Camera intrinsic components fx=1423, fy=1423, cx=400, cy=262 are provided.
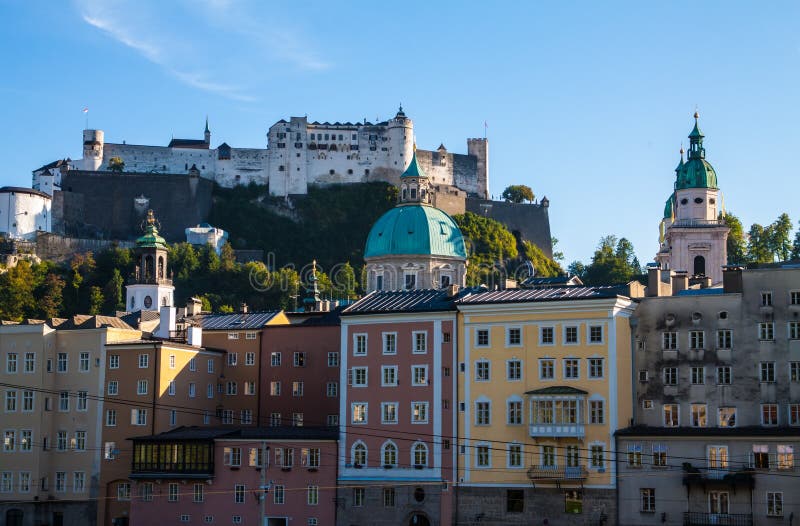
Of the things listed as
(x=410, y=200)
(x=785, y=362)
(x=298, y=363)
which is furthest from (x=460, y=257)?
(x=785, y=362)

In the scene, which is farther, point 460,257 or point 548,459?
point 460,257

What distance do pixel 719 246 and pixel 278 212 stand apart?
93.6 metres

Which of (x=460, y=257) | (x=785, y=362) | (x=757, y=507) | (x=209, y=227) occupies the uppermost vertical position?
(x=209, y=227)

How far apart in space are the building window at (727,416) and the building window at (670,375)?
110 inches

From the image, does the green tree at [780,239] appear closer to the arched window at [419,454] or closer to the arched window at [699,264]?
the arched window at [699,264]

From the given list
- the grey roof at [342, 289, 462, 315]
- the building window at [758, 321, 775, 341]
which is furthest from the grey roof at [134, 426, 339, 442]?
the building window at [758, 321, 775, 341]

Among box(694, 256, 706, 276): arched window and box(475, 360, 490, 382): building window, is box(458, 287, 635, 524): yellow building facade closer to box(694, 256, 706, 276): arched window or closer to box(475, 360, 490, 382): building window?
box(475, 360, 490, 382): building window

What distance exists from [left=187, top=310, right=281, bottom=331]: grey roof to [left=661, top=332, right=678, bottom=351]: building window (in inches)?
1062

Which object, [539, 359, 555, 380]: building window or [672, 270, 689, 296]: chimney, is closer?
[539, 359, 555, 380]: building window

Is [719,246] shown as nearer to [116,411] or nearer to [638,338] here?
[638,338]

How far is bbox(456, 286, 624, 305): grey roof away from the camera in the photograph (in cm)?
7106

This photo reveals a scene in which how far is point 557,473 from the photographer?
2704 inches

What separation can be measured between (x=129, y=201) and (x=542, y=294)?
127294 millimetres

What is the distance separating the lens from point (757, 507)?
212 ft
